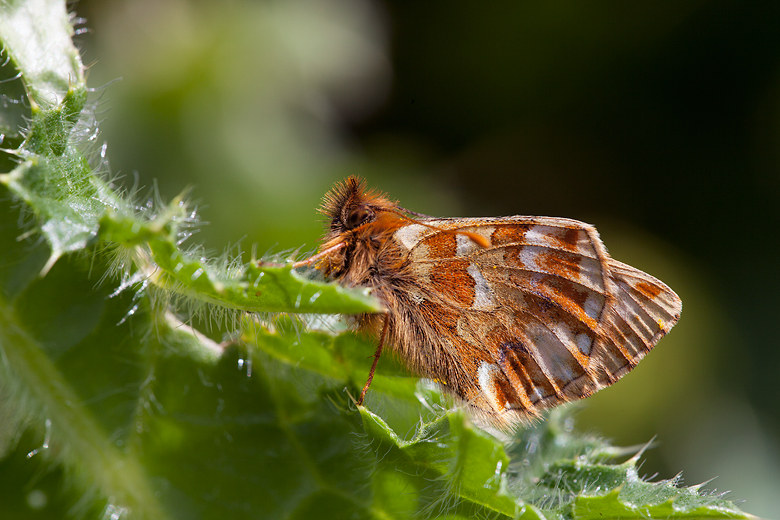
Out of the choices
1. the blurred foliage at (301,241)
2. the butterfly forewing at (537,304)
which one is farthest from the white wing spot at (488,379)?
the blurred foliage at (301,241)

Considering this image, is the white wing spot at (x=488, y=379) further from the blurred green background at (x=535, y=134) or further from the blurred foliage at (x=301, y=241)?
the blurred green background at (x=535, y=134)

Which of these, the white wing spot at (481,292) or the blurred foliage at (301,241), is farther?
the white wing spot at (481,292)

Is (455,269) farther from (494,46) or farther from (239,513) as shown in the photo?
(494,46)

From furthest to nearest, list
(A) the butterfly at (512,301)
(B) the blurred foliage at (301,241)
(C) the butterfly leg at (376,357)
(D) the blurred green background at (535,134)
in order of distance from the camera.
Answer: (D) the blurred green background at (535,134)
(A) the butterfly at (512,301)
(C) the butterfly leg at (376,357)
(B) the blurred foliage at (301,241)

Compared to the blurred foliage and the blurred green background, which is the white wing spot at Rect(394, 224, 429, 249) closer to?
the blurred foliage

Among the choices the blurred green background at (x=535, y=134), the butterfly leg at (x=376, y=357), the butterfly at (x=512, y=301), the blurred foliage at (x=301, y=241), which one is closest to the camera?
the blurred foliage at (x=301, y=241)

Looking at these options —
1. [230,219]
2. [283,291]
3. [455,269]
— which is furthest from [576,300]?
[230,219]

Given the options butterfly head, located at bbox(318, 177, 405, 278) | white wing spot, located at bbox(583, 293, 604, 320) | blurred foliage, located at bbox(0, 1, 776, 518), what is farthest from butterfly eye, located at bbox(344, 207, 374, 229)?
white wing spot, located at bbox(583, 293, 604, 320)
